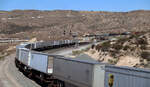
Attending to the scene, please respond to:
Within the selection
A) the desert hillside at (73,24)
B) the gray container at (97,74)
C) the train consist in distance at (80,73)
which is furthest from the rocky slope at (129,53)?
the desert hillside at (73,24)

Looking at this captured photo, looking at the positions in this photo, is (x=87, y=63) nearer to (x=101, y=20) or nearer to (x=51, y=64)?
(x=51, y=64)

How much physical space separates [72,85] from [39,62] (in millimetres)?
9777

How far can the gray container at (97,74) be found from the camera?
13297 mm

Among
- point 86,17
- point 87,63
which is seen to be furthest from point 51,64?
point 86,17

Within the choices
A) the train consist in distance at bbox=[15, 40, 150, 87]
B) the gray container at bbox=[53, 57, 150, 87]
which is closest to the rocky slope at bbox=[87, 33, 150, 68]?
the train consist in distance at bbox=[15, 40, 150, 87]

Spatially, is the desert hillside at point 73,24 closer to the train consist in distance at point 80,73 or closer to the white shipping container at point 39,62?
the white shipping container at point 39,62

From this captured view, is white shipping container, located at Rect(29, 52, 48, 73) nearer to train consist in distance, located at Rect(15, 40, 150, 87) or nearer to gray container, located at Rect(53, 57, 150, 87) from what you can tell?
train consist in distance, located at Rect(15, 40, 150, 87)

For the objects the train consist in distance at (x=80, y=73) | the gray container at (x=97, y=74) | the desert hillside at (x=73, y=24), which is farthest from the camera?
the desert hillside at (x=73, y=24)

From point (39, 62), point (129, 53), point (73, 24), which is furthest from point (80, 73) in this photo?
point (73, 24)

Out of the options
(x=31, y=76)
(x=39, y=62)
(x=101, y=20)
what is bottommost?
(x=31, y=76)

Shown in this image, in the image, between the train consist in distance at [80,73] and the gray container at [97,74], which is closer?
the gray container at [97,74]

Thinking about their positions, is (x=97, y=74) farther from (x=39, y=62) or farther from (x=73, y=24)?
(x=73, y=24)

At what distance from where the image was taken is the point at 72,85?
20.8 m

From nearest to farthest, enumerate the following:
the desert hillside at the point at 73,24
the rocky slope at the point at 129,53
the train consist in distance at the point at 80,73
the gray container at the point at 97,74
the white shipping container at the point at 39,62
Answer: the gray container at the point at 97,74
the train consist in distance at the point at 80,73
the white shipping container at the point at 39,62
the rocky slope at the point at 129,53
the desert hillside at the point at 73,24
